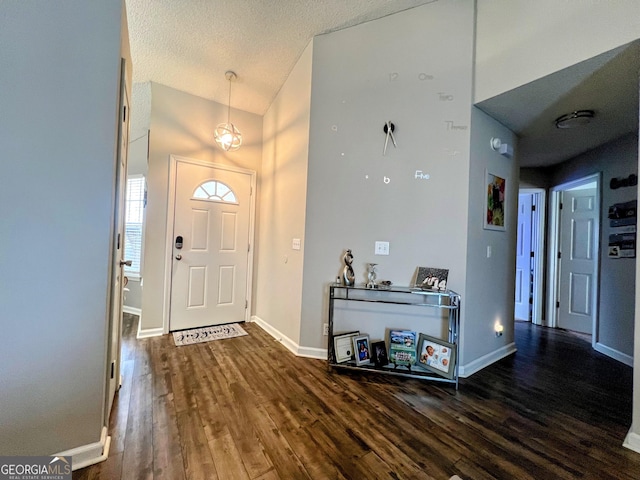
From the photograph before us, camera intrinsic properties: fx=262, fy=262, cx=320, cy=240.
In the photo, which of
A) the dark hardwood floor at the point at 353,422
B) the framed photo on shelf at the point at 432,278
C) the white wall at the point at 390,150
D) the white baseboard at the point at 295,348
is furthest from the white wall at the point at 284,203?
the framed photo on shelf at the point at 432,278

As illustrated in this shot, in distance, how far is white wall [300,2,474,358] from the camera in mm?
2299

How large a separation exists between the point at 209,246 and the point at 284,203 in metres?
1.17

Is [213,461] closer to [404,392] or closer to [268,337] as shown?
[404,392]

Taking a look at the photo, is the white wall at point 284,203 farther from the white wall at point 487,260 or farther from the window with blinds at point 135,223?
the window with blinds at point 135,223

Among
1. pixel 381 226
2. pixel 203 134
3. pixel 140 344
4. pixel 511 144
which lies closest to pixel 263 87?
pixel 203 134

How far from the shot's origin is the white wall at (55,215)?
112cm

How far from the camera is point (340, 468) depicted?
128cm

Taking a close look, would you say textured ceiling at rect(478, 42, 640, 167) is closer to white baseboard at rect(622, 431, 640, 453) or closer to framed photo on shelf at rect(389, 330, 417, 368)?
framed photo on shelf at rect(389, 330, 417, 368)

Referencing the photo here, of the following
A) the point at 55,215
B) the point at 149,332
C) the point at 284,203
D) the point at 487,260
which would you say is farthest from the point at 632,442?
the point at 149,332

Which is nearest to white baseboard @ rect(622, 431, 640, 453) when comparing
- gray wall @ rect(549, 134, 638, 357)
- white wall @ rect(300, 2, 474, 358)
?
white wall @ rect(300, 2, 474, 358)

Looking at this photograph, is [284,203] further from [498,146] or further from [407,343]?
[498,146]

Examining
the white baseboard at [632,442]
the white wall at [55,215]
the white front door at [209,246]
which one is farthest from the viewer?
the white front door at [209,246]

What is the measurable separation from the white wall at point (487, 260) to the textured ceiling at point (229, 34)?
55.3 inches

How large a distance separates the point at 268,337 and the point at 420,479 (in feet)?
6.96
